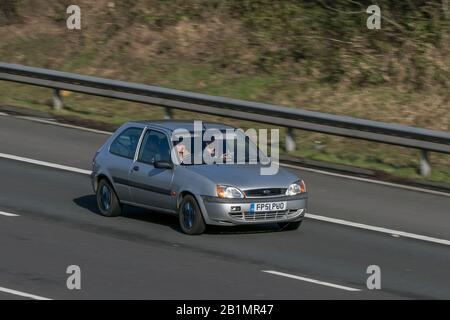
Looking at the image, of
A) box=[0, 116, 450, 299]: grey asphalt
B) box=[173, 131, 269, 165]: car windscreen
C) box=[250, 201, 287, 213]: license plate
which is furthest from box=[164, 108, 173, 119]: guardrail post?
box=[250, 201, 287, 213]: license plate

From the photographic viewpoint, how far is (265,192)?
1526 centimetres

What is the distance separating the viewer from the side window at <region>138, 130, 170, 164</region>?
16.2 metres

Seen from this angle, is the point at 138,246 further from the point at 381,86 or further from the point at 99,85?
the point at 381,86

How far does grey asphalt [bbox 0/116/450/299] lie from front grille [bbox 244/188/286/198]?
62 centimetres

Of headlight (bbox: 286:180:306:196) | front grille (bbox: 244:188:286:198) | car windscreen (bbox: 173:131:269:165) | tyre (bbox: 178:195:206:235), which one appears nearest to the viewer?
front grille (bbox: 244:188:286:198)

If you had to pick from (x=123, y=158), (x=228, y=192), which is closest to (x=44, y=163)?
(x=123, y=158)

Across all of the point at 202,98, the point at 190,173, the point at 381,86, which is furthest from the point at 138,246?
the point at 381,86

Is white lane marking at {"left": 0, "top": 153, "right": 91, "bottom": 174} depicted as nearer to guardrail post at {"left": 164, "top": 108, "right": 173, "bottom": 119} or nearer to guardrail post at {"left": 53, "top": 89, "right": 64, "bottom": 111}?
guardrail post at {"left": 164, "top": 108, "right": 173, "bottom": 119}

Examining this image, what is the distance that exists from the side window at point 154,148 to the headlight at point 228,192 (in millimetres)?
1245

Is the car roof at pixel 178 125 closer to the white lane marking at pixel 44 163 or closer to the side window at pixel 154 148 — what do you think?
the side window at pixel 154 148

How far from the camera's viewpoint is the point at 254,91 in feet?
84.2

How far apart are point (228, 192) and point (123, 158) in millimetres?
2258

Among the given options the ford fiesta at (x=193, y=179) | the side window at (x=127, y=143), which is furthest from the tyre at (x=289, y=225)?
the side window at (x=127, y=143)

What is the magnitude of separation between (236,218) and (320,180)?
469 cm
